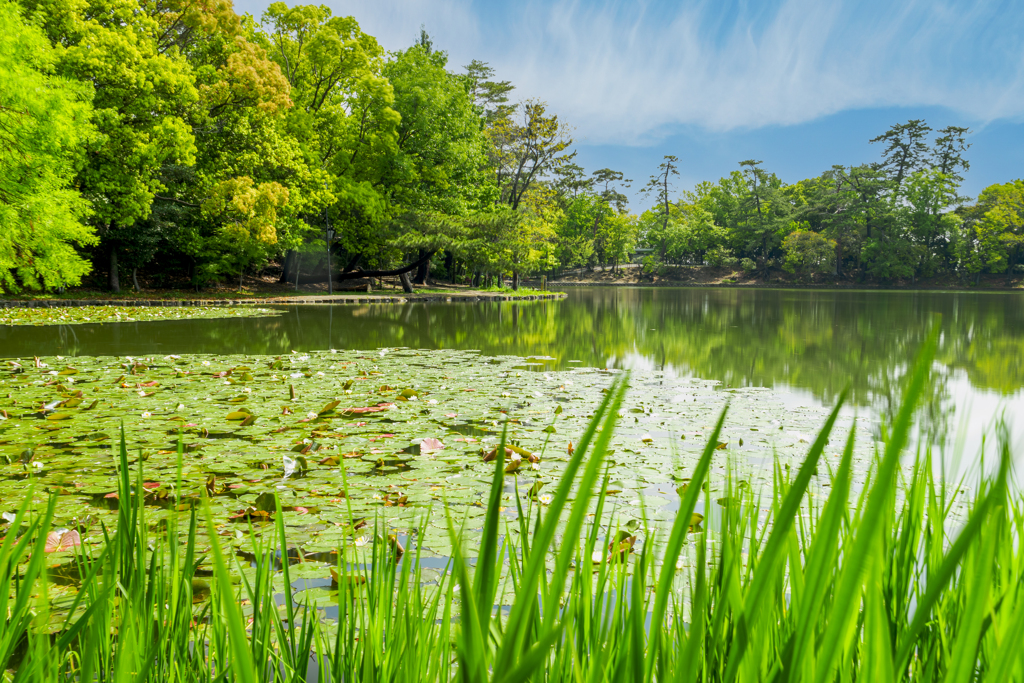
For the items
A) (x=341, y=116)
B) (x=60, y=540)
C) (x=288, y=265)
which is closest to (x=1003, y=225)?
(x=341, y=116)

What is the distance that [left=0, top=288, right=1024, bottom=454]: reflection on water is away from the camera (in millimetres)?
6039

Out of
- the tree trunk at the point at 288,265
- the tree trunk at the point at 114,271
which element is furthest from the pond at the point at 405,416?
the tree trunk at the point at 288,265

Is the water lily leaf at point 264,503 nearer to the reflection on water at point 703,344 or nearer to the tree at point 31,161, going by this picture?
the reflection on water at point 703,344

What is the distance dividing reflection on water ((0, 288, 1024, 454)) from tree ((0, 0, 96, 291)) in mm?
1690

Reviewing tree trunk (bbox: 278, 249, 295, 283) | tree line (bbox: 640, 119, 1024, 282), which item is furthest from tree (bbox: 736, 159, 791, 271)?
tree trunk (bbox: 278, 249, 295, 283)

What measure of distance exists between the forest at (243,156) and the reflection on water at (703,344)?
150 inches

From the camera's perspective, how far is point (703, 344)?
955 centimetres

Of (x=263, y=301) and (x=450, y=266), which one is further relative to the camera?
(x=450, y=266)

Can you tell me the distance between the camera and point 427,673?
0.88 m

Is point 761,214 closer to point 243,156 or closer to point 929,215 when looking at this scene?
point 929,215

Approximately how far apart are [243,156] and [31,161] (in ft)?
31.2

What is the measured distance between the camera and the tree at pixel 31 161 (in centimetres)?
1006

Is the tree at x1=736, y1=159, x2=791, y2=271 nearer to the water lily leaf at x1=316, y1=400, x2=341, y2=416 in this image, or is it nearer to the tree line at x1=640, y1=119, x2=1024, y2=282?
the tree line at x1=640, y1=119, x2=1024, y2=282

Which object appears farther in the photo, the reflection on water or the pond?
the reflection on water
